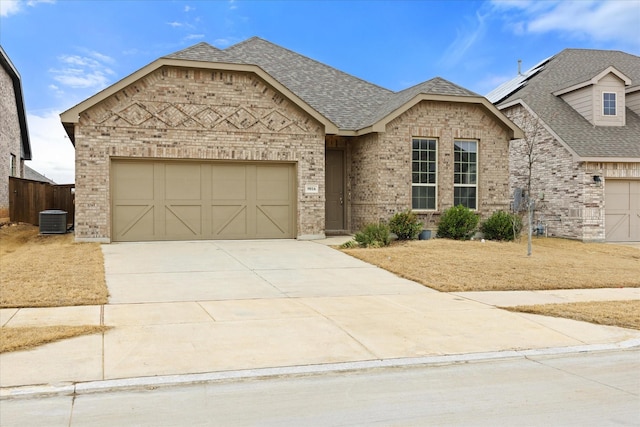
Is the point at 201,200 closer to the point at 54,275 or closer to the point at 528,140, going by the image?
the point at 54,275

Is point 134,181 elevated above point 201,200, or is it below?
above

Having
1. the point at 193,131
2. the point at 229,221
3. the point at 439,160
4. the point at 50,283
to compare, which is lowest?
Answer: the point at 50,283

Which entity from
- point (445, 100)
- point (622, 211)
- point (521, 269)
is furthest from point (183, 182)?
point (622, 211)

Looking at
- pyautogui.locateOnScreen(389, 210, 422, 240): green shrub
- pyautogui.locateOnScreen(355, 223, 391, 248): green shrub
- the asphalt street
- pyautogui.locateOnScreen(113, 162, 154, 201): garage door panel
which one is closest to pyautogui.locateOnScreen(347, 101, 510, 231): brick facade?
pyautogui.locateOnScreen(389, 210, 422, 240): green shrub

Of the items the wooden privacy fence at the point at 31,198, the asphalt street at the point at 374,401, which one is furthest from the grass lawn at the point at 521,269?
the wooden privacy fence at the point at 31,198

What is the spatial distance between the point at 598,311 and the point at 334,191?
1232cm

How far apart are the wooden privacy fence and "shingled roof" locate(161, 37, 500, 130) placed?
9552 mm

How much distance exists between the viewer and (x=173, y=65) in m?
16.4

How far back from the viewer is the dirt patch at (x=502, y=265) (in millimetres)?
11430

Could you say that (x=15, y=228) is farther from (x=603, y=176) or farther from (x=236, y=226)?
(x=603, y=176)

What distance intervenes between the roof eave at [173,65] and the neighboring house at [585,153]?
8.63 metres

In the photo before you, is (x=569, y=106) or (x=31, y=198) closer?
(x=569, y=106)

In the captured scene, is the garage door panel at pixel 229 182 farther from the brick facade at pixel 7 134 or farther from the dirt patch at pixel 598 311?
the brick facade at pixel 7 134

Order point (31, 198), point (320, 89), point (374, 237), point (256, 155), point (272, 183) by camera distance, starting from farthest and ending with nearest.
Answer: point (31, 198)
point (320, 89)
point (272, 183)
point (256, 155)
point (374, 237)
